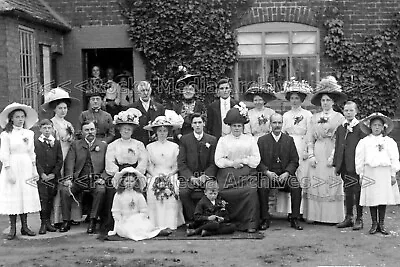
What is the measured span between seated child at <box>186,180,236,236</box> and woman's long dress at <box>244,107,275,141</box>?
1289 millimetres

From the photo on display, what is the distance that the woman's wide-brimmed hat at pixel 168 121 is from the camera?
8.67 metres

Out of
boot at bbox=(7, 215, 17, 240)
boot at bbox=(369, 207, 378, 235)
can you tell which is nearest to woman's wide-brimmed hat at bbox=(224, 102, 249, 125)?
boot at bbox=(369, 207, 378, 235)

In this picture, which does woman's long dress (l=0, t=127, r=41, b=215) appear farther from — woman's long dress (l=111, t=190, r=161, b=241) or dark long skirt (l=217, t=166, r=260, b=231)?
dark long skirt (l=217, t=166, r=260, b=231)

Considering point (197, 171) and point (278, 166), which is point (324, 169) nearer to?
point (278, 166)

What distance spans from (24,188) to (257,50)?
653 centimetres

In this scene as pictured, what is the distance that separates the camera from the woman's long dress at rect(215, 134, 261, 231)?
835 centimetres

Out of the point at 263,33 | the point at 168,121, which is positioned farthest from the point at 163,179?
the point at 263,33

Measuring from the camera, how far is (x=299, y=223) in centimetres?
880

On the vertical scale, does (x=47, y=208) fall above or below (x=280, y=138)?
below

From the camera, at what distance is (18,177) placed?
8.15 metres

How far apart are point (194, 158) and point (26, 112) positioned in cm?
233

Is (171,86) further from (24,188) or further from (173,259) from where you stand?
(173,259)

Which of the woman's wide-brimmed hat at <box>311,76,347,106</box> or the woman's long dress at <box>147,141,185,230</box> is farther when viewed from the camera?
the woman's wide-brimmed hat at <box>311,76,347,106</box>

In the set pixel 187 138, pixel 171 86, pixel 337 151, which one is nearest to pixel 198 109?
pixel 187 138
